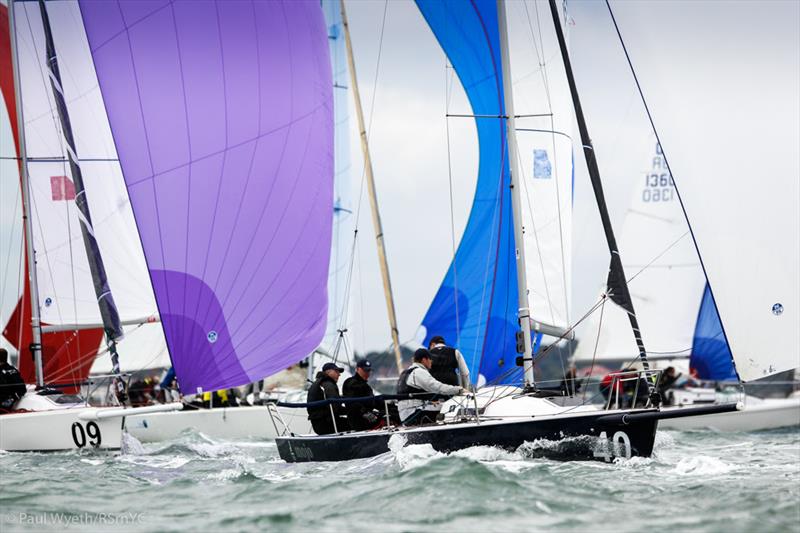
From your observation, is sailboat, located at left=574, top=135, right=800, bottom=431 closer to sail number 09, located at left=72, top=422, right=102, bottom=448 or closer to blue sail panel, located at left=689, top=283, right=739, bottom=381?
blue sail panel, located at left=689, top=283, right=739, bottom=381

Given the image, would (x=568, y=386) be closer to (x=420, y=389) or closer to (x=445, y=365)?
(x=445, y=365)

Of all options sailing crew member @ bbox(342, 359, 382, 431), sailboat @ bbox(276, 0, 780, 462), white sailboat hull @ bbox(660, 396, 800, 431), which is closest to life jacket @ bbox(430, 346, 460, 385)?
sailboat @ bbox(276, 0, 780, 462)

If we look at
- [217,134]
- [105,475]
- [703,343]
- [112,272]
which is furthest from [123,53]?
[703,343]

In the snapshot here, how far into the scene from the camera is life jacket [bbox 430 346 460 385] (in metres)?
12.4

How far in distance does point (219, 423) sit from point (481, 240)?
607 cm

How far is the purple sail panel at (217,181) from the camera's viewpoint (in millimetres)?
13609

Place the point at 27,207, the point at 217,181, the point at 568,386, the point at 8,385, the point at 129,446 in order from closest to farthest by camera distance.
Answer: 1. the point at 217,181
2. the point at 568,386
3. the point at 129,446
4. the point at 8,385
5. the point at 27,207

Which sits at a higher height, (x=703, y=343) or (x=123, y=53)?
(x=123, y=53)

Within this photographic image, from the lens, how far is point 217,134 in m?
14.1

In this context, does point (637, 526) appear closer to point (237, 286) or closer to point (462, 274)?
point (237, 286)

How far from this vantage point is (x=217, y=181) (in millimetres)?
13891

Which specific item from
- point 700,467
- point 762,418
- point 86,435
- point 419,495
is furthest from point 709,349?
point 419,495

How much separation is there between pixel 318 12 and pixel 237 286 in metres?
4.12

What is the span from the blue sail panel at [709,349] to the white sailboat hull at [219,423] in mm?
7819
